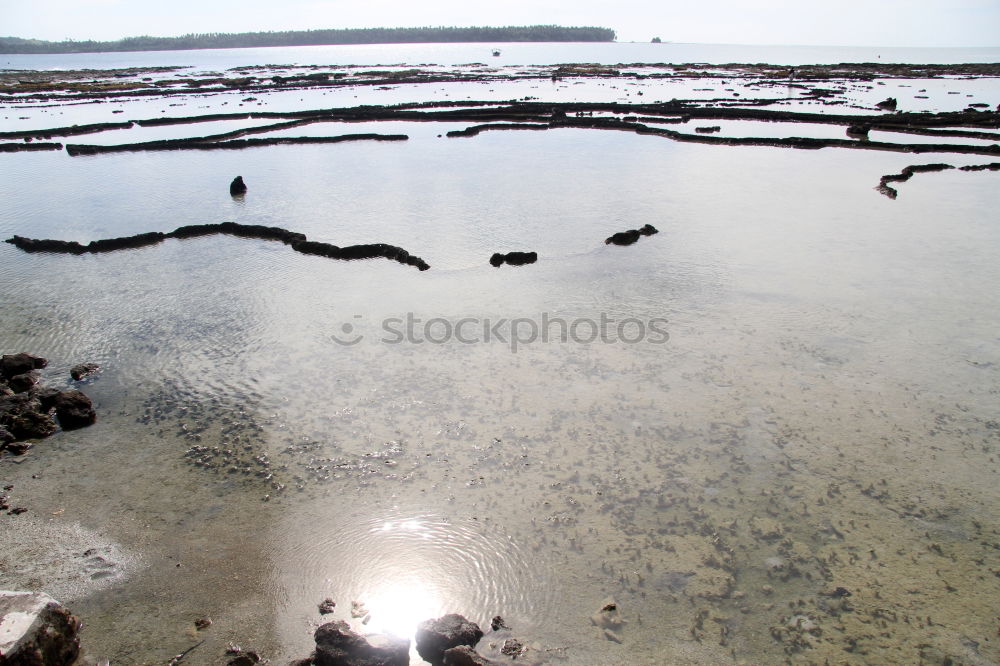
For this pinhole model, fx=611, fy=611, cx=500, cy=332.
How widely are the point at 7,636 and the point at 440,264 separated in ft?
28.7

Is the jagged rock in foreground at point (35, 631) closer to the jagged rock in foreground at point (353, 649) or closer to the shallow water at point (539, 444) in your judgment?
the shallow water at point (539, 444)

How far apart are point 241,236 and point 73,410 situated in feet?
26.6

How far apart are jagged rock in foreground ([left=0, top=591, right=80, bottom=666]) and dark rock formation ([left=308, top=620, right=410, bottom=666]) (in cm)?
156

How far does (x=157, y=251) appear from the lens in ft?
43.9

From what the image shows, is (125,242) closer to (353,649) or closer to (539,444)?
(539,444)

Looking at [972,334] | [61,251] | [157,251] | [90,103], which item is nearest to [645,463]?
[972,334]

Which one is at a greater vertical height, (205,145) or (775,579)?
(205,145)

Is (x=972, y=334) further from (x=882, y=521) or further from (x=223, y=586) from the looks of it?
(x=223, y=586)

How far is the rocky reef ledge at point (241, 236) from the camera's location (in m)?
12.3

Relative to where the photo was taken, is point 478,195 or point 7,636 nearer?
point 7,636

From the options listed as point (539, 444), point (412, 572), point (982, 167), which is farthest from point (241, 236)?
point (982, 167)

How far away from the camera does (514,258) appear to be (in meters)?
11.7
